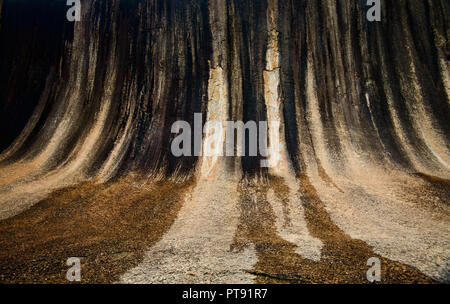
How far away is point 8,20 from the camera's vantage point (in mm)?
19484

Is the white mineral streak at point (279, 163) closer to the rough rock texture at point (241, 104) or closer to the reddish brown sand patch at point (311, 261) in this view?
the rough rock texture at point (241, 104)

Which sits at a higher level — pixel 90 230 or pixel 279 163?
pixel 279 163

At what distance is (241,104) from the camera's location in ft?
52.1

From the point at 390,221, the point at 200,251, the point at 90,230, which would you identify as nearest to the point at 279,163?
the point at 390,221

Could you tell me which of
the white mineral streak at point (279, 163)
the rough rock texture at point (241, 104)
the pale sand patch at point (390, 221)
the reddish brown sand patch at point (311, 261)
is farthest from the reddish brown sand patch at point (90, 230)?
the pale sand patch at point (390, 221)

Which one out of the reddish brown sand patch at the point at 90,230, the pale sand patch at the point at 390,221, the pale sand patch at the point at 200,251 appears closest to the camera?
the pale sand patch at the point at 200,251

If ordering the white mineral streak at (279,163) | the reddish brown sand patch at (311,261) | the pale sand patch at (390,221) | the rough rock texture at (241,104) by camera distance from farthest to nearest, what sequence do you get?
the rough rock texture at (241,104), the white mineral streak at (279,163), the pale sand patch at (390,221), the reddish brown sand patch at (311,261)

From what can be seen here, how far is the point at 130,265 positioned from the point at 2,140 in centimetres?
1424

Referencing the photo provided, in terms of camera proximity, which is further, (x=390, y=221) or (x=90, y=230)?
(x=390, y=221)

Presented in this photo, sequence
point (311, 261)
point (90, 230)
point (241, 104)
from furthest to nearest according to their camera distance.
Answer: point (241, 104) → point (90, 230) → point (311, 261)

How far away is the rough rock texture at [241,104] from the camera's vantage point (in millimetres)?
11172

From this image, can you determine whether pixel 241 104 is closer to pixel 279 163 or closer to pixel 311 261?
pixel 279 163

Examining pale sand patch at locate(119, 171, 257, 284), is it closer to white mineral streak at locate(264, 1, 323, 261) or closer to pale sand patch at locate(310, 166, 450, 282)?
white mineral streak at locate(264, 1, 323, 261)
